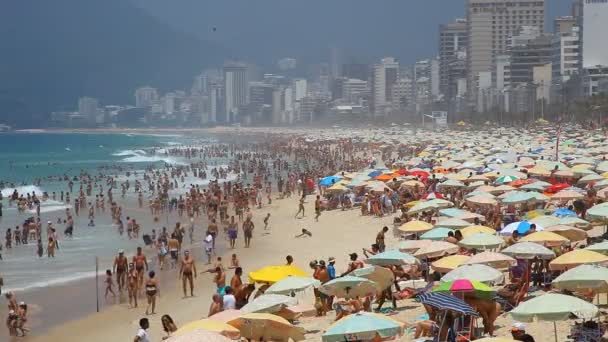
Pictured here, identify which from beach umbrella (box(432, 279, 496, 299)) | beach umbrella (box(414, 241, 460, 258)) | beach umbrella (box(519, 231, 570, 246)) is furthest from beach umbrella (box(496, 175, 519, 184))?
beach umbrella (box(432, 279, 496, 299))

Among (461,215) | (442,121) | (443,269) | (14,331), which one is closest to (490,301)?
(443,269)

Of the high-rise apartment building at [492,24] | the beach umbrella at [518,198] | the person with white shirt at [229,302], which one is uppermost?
the high-rise apartment building at [492,24]

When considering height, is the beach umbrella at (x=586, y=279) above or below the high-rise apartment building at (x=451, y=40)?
below

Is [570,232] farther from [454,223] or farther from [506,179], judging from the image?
[506,179]

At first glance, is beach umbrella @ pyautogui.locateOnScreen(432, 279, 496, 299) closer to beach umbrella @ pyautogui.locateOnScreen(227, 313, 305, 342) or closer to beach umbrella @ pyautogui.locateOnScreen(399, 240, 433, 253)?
beach umbrella @ pyautogui.locateOnScreen(227, 313, 305, 342)

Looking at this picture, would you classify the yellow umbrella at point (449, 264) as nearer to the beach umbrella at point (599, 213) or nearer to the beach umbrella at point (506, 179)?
the beach umbrella at point (599, 213)

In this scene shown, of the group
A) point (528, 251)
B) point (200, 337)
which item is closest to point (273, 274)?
point (528, 251)

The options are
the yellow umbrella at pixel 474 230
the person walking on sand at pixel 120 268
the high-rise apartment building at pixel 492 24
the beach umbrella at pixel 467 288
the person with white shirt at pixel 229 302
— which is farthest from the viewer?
the high-rise apartment building at pixel 492 24

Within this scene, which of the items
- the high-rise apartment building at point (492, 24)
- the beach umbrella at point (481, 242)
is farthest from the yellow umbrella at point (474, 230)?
the high-rise apartment building at point (492, 24)
